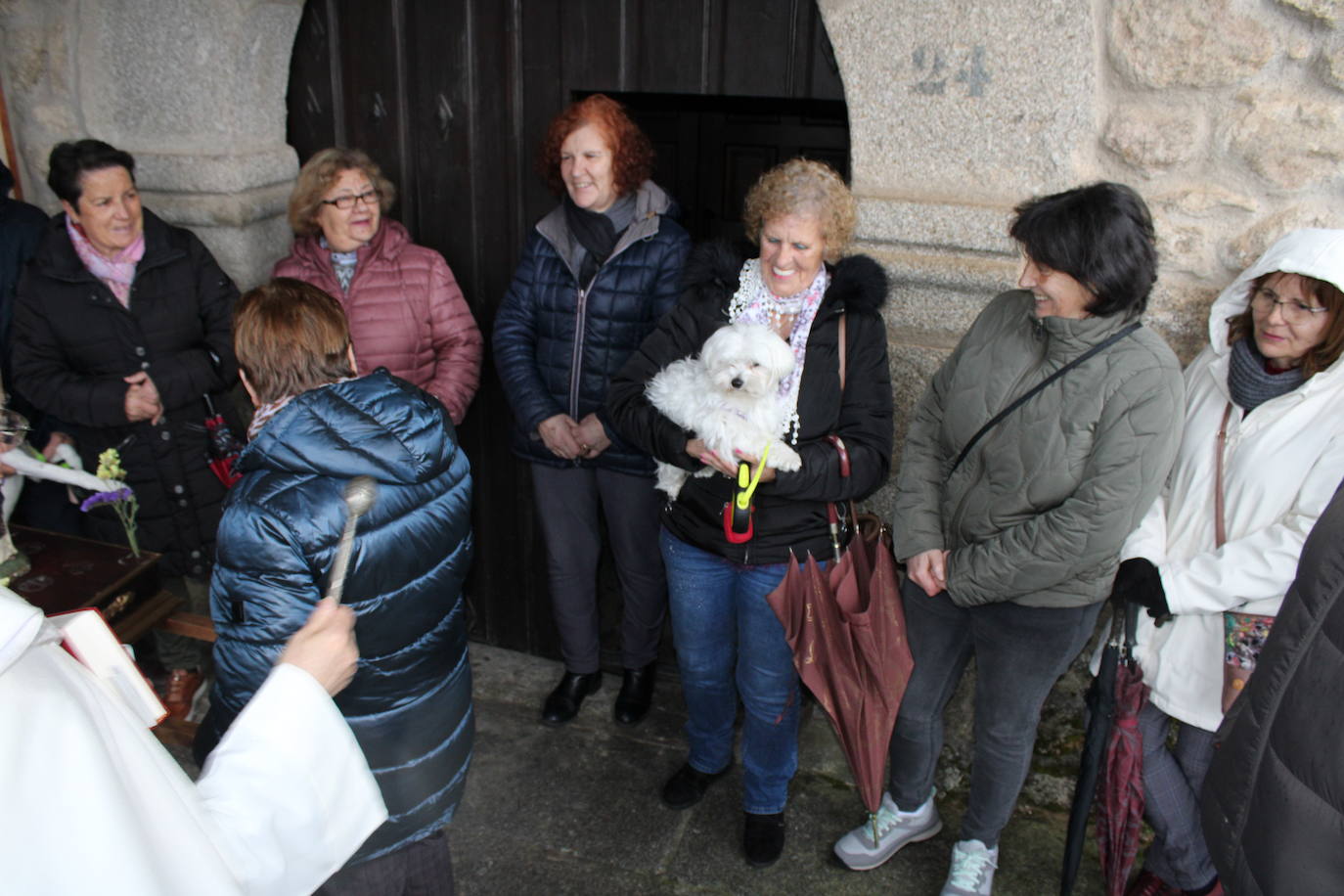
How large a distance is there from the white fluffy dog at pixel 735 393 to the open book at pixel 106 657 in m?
1.42

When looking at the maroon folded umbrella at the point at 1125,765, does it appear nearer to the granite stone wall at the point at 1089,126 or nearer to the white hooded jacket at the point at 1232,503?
the white hooded jacket at the point at 1232,503

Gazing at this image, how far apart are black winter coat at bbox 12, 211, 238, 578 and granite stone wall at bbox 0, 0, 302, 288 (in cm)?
34

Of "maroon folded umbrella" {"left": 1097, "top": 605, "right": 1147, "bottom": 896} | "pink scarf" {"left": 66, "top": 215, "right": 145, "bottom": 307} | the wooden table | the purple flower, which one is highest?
"pink scarf" {"left": 66, "top": 215, "right": 145, "bottom": 307}

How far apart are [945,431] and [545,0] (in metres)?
1.89

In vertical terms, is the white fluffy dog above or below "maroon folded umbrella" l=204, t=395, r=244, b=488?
above

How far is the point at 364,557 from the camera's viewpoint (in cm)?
190

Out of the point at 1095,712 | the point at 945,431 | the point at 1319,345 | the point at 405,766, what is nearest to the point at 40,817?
the point at 405,766

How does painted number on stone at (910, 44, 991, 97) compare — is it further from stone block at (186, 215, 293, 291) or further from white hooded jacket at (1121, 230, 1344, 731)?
stone block at (186, 215, 293, 291)

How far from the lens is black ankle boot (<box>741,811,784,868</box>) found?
2842mm

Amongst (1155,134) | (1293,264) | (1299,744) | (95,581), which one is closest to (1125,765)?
(1299,744)

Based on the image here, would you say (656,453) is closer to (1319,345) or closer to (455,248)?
(455,248)

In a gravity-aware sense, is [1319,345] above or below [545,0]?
below

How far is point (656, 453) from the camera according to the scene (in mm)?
2713

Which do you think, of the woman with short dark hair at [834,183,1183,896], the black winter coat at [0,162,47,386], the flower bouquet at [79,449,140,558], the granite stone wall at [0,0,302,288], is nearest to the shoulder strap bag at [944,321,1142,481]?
the woman with short dark hair at [834,183,1183,896]
